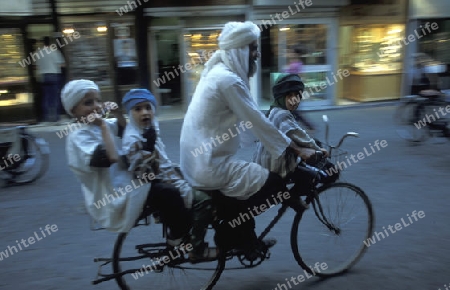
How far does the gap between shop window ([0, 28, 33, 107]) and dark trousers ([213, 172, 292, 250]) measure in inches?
344

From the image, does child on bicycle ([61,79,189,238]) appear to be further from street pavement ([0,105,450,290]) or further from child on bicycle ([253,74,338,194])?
child on bicycle ([253,74,338,194])

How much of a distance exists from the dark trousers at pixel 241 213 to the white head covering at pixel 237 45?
0.77 meters

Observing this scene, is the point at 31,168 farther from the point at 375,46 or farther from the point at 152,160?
the point at 375,46

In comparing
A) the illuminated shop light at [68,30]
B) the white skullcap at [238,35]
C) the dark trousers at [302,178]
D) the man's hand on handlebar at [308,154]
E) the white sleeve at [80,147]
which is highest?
the illuminated shop light at [68,30]

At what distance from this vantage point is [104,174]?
280cm

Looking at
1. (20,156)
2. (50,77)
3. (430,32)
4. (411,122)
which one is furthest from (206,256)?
(430,32)

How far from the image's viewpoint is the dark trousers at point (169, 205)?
286cm

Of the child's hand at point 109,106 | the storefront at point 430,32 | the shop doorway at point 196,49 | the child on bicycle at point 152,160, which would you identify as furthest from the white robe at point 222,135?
the storefront at point 430,32

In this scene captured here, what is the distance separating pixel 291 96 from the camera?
3.13 meters

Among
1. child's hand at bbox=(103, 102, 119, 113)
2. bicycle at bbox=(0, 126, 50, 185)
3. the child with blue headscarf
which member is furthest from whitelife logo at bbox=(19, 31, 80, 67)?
the child with blue headscarf

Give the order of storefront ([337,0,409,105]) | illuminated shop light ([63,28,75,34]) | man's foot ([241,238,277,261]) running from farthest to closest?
storefront ([337,0,409,105]) → illuminated shop light ([63,28,75,34]) → man's foot ([241,238,277,261])

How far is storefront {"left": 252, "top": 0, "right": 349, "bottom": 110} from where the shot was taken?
11180 millimetres

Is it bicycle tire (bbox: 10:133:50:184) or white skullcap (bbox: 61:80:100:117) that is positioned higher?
white skullcap (bbox: 61:80:100:117)

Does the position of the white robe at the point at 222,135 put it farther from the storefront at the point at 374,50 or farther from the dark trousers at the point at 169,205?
the storefront at the point at 374,50
